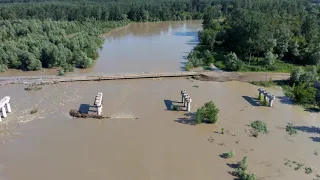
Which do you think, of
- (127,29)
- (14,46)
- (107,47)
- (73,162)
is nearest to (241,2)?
(127,29)

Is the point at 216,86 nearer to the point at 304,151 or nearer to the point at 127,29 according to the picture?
the point at 304,151

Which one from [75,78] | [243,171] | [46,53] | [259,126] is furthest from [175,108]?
[46,53]

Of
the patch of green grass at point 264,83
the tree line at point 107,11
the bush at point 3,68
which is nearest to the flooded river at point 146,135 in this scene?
the patch of green grass at point 264,83

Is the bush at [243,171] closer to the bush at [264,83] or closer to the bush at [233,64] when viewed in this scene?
the bush at [264,83]

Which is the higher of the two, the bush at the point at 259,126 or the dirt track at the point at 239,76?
the dirt track at the point at 239,76

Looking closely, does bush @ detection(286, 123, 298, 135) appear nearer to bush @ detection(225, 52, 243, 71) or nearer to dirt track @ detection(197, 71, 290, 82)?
dirt track @ detection(197, 71, 290, 82)

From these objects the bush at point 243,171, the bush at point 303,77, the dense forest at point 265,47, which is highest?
the dense forest at point 265,47

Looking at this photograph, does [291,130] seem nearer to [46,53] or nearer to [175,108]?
[175,108]
